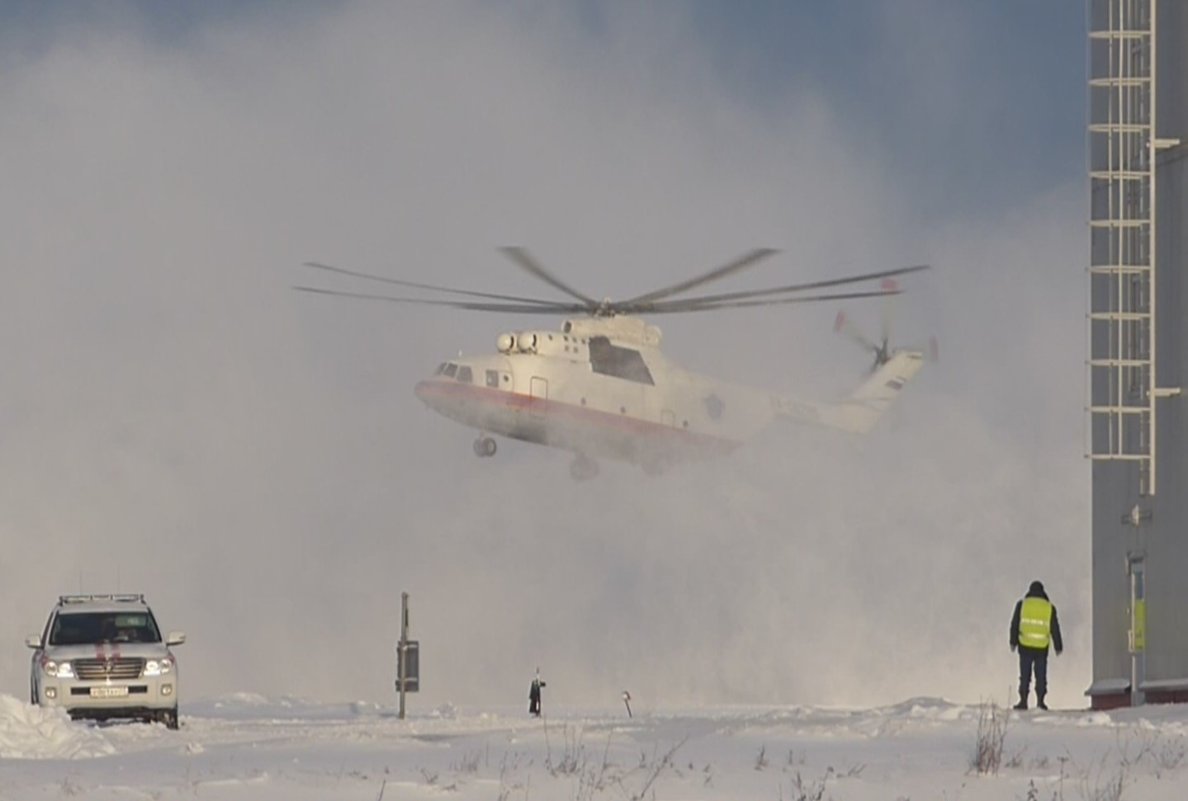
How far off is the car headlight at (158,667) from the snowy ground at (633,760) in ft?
11.9

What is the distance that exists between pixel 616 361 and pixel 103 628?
31926 millimetres

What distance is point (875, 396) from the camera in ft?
254

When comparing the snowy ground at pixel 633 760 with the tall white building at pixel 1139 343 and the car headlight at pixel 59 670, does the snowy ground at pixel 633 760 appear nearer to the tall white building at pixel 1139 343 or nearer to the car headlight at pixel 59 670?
the car headlight at pixel 59 670

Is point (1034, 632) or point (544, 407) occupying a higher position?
point (544, 407)

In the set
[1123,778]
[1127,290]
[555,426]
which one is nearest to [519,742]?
[1123,778]

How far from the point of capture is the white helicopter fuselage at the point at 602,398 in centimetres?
6231

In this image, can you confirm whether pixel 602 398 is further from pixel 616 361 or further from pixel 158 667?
pixel 158 667

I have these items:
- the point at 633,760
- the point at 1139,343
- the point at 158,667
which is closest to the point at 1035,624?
the point at 1139,343

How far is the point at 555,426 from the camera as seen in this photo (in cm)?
6272

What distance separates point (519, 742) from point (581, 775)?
4.96 meters

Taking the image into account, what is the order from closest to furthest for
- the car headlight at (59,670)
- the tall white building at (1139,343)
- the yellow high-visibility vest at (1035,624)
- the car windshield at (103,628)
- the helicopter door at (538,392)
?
1. the yellow high-visibility vest at (1035,624)
2. the car headlight at (59,670)
3. the car windshield at (103,628)
4. the tall white building at (1139,343)
5. the helicopter door at (538,392)

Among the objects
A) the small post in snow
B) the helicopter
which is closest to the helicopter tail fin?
the helicopter

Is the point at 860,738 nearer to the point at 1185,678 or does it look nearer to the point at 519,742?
the point at 519,742

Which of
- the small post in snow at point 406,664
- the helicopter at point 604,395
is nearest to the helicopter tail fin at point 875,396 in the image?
the helicopter at point 604,395
